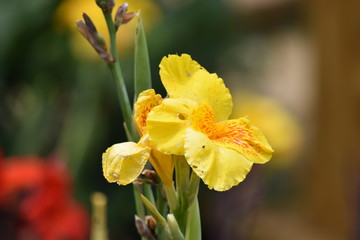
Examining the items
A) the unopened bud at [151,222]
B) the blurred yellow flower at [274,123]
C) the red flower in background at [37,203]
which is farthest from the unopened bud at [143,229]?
the blurred yellow flower at [274,123]

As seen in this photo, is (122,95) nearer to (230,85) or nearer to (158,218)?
(158,218)

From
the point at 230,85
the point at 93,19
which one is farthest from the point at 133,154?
the point at 230,85

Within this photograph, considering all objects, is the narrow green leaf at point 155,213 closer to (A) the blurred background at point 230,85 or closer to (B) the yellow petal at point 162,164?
(B) the yellow petal at point 162,164

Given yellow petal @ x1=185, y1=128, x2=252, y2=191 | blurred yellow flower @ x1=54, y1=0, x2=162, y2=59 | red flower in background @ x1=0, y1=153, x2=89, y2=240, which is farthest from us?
blurred yellow flower @ x1=54, y1=0, x2=162, y2=59

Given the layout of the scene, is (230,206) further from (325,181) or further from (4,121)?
(325,181)

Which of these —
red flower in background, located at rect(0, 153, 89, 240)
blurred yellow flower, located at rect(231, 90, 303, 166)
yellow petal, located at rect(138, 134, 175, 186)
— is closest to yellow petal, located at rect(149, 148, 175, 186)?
yellow petal, located at rect(138, 134, 175, 186)

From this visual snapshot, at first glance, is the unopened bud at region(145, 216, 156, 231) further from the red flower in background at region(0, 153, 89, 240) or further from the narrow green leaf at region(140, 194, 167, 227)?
the red flower in background at region(0, 153, 89, 240)
